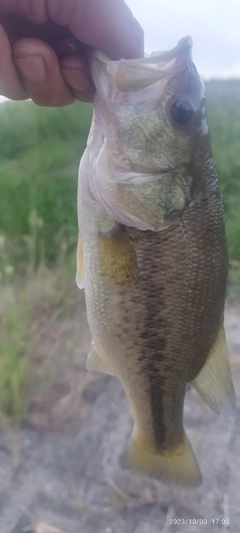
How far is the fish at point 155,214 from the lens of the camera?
1086 millimetres

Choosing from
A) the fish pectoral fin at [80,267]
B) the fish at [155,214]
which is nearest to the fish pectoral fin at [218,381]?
the fish at [155,214]

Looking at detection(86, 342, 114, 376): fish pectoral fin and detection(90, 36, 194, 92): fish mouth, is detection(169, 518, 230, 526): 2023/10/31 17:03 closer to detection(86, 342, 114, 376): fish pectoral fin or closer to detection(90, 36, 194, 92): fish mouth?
detection(86, 342, 114, 376): fish pectoral fin

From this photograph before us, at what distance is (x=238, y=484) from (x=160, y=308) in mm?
1048

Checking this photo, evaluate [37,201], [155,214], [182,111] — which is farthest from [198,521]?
[37,201]

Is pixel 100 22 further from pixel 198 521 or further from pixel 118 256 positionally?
pixel 198 521

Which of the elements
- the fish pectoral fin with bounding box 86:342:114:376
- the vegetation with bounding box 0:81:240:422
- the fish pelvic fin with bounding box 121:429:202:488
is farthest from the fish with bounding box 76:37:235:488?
the vegetation with bounding box 0:81:240:422

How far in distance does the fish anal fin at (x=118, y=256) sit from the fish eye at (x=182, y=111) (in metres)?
0.27

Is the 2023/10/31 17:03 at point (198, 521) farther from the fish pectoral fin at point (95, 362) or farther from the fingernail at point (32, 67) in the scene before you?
the fingernail at point (32, 67)

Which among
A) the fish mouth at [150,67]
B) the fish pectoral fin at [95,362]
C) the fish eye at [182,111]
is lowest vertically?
the fish pectoral fin at [95,362]

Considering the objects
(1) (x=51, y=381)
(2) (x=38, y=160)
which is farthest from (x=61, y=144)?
(1) (x=51, y=381)

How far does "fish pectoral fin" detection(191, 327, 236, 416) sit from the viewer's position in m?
1.21

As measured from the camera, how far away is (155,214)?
1095 millimetres

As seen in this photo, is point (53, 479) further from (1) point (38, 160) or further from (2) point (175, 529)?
(1) point (38, 160)

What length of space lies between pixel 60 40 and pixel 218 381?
0.96m
